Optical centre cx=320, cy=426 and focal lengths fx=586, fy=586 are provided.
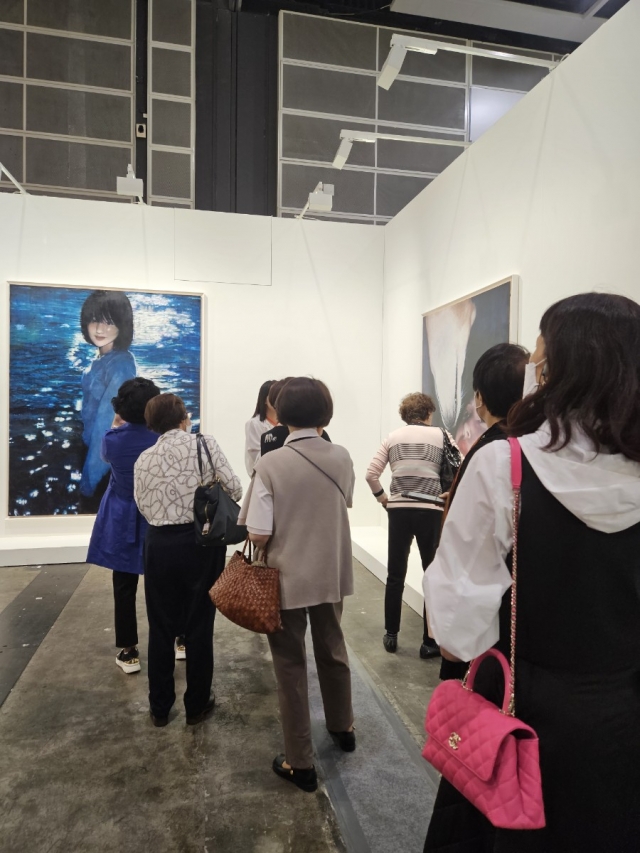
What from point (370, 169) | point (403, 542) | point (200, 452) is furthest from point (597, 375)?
point (370, 169)

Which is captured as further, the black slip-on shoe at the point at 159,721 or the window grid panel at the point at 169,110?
the window grid panel at the point at 169,110

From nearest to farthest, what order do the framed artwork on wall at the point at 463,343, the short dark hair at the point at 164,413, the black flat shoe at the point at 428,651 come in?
the short dark hair at the point at 164,413 < the black flat shoe at the point at 428,651 < the framed artwork on wall at the point at 463,343

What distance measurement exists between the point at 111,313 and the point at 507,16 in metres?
6.40

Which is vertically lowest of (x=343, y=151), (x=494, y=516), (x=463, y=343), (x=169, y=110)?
(x=494, y=516)

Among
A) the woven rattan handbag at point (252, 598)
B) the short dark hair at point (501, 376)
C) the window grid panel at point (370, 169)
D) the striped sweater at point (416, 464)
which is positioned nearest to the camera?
the short dark hair at point (501, 376)

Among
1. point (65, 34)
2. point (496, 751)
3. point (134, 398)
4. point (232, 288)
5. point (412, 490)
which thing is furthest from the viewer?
point (65, 34)

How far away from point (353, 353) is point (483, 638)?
18.0ft

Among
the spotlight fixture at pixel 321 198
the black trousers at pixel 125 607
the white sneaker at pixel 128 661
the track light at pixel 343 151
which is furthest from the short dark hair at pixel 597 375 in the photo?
the spotlight fixture at pixel 321 198

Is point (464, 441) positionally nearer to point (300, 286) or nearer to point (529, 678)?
point (300, 286)

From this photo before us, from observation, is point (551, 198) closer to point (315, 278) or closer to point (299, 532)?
point (299, 532)

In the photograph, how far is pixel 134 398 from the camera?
9.78 ft

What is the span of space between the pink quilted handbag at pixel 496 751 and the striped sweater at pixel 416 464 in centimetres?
233

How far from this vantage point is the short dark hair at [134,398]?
2982 mm

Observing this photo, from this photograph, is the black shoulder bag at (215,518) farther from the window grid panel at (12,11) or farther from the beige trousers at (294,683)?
the window grid panel at (12,11)
